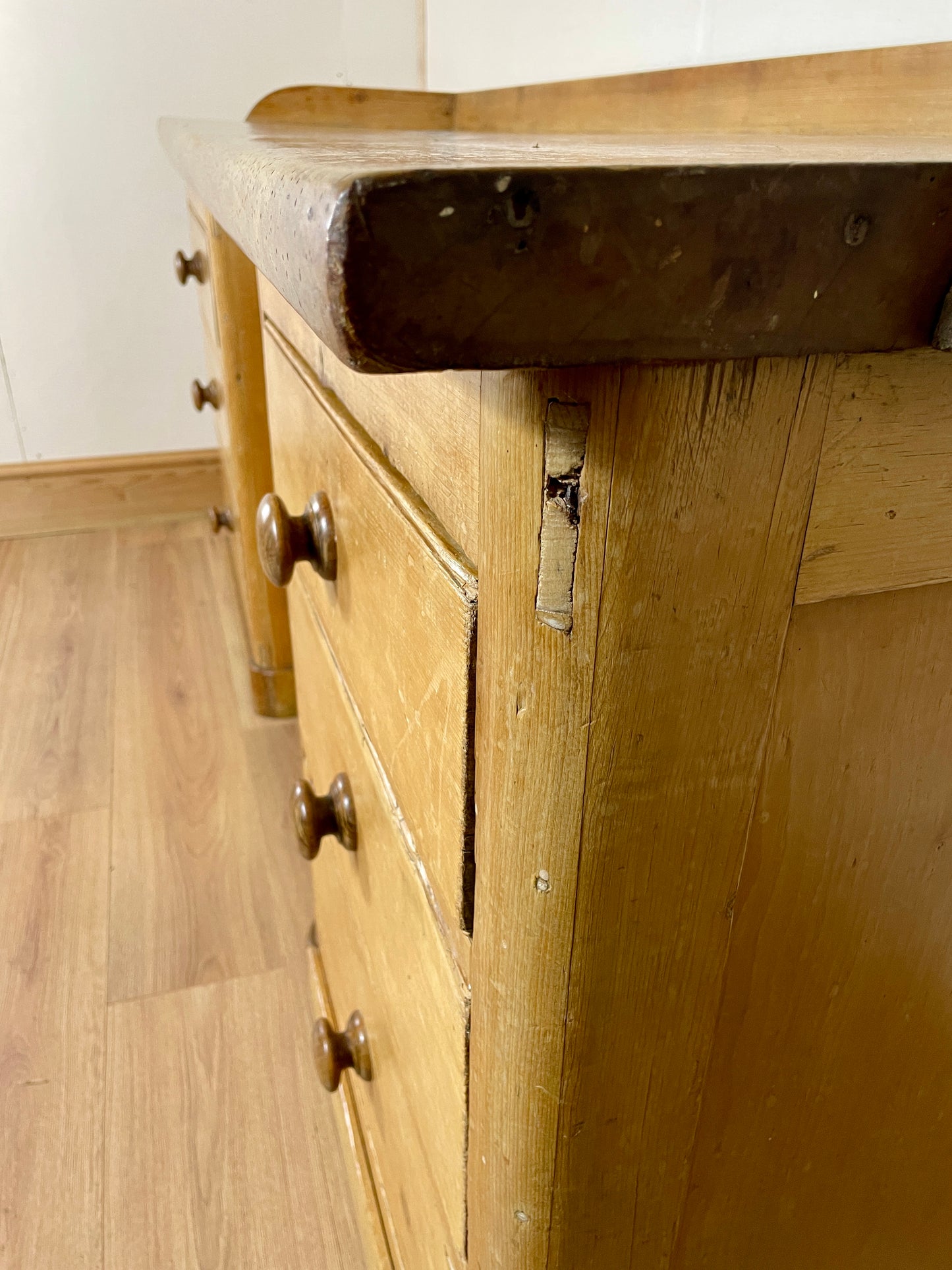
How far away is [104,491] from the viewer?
2018mm

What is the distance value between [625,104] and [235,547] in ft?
3.29

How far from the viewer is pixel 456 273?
18 centimetres

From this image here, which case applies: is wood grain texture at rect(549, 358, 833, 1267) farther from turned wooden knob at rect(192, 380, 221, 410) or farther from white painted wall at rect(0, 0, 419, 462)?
white painted wall at rect(0, 0, 419, 462)

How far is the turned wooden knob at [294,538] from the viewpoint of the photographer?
46 cm

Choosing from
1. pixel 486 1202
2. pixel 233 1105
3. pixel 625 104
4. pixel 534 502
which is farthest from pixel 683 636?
pixel 233 1105

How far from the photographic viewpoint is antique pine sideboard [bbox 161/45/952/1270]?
186 mm

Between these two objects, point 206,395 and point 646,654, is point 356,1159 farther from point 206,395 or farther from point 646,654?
point 206,395

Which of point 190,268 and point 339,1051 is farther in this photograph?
point 190,268

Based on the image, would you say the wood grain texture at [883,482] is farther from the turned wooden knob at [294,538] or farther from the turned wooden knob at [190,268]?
the turned wooden knob at [190,268]

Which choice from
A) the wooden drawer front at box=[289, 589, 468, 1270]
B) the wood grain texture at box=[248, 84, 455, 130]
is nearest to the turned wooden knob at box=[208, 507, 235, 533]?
the wood grain texture at box=[248, 84, 455, 130]

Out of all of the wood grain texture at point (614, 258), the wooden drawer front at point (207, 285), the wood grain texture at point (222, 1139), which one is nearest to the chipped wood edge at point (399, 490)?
the wood grain texture at point (614, 258)

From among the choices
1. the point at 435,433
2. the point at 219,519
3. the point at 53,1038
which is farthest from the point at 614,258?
the point at 219,519

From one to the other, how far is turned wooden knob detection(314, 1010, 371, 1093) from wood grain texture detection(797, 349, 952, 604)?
0.46 m

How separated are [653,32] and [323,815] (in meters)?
0.68
